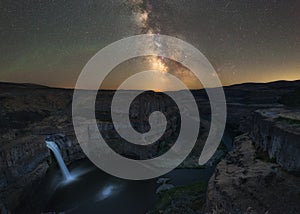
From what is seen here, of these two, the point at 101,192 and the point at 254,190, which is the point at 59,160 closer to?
the point at 101,192

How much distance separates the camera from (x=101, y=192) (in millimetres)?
36906

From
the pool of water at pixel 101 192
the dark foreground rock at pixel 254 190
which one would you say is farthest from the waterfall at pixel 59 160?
the dark foreground rock at pixel 254 190

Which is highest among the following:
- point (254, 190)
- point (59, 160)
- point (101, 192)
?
point (254, 190)

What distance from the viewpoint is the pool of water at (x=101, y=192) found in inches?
1250

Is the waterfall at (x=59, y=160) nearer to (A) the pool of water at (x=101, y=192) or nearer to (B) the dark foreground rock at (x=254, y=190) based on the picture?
(A) the pool of water at (x=101, y=192)

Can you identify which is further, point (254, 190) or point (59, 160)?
point (59, 160)

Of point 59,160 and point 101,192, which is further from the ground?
point 59,160

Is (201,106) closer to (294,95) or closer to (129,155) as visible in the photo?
(294,95)

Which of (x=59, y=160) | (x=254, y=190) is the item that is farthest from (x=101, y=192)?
(x=254, y=190)

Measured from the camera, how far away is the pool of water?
31741 mm

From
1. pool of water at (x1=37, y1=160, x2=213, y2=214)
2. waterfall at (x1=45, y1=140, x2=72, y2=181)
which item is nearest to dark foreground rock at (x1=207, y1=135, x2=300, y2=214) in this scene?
pool of water at (x1=37, y1=160, x2=213, y2=214)

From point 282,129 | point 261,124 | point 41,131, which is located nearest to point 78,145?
point 41,131

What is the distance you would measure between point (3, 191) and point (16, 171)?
4.18 metres

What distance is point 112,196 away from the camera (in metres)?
35.1
